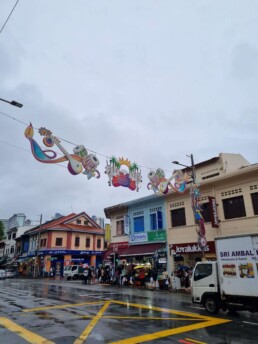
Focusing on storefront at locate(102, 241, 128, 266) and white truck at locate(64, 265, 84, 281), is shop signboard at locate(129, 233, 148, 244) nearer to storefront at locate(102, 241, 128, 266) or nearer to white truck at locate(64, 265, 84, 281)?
storefront at locate(102, 241, 128, 266)

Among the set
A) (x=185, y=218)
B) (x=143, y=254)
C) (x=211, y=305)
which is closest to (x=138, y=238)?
(x=143, y=254)

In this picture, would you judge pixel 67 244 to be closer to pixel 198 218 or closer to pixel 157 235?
pixel 157 235

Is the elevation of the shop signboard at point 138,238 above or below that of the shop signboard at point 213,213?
below

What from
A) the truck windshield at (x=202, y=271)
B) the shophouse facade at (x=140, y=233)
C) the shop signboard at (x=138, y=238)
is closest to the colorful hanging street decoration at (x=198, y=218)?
the truck windshield at (x=202, y=271)

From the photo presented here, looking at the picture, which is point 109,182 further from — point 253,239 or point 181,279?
point 181,279

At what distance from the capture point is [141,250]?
2794cm

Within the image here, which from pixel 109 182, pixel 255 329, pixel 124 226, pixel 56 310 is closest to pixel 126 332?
pixel 255 329

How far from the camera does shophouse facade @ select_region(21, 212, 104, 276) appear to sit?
47.7 m

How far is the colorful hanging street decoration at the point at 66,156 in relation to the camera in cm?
1230

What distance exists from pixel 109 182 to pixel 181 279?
456 inches

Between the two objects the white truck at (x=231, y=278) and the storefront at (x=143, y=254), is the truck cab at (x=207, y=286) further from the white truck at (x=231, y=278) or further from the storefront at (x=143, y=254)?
the storefront at (x=143, y=254)

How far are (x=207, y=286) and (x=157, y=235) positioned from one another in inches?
599

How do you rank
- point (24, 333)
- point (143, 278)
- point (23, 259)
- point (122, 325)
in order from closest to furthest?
point (24, 333)
point (122, 325)
point (143, 278)
point (23, 259)

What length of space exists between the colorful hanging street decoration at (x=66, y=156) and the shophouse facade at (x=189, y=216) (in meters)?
9.43
